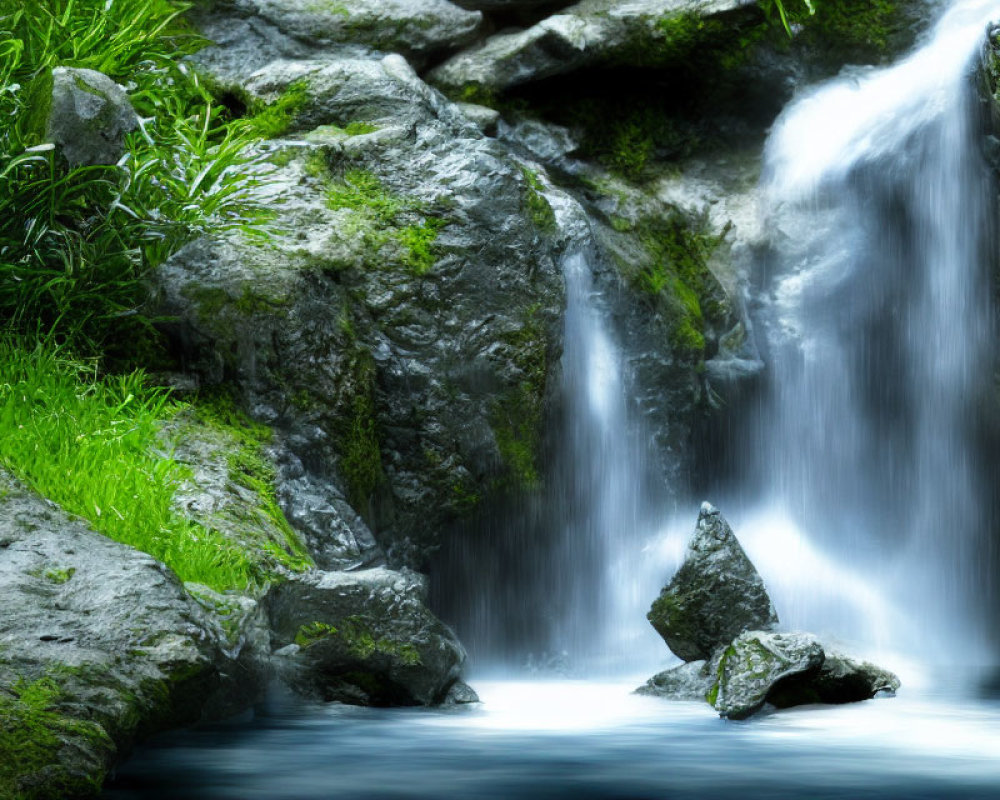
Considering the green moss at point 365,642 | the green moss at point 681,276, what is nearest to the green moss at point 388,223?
the green moss at point 681,276

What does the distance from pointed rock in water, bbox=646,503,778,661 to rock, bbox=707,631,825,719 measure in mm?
497

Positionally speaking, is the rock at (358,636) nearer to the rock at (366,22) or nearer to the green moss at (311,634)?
the green moss at (311,634)

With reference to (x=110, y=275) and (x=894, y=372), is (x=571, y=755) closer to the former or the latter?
(x=110, y=275)

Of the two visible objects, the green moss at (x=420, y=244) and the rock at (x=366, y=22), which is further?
the rock at (x=366, y=22)

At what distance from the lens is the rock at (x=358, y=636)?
4035 millimetres

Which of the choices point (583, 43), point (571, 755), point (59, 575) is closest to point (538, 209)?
point (583, 43)

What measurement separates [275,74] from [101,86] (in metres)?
1.64

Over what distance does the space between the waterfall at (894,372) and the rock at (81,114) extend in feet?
13.5

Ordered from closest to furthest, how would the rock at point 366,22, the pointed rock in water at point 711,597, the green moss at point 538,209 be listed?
1. the pointed rock in water at point 711,597
2. the green moss at point 538,209
3. the rock at point 366,22

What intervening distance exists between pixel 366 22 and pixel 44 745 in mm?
5793

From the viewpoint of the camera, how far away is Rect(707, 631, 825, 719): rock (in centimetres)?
416

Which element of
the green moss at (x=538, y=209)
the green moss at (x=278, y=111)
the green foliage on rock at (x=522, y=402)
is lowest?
the green foliage on rock at (x=522, y=402)

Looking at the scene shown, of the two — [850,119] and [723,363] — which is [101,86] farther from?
[850,119]

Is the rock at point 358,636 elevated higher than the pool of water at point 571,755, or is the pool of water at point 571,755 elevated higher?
the rock at point 358,636
